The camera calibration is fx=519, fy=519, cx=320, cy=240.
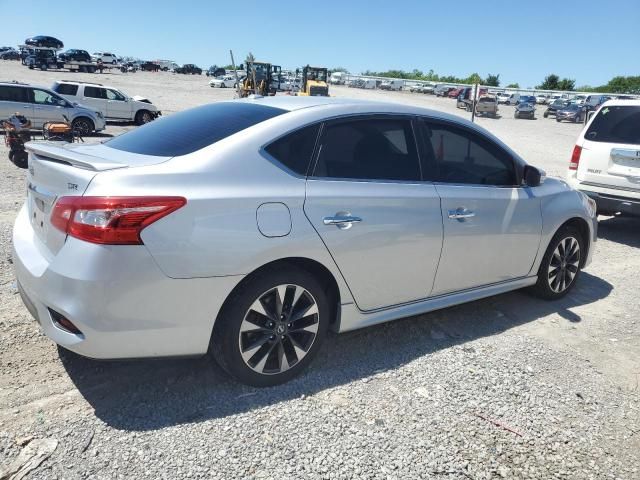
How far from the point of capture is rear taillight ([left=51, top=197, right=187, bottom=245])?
2455mm

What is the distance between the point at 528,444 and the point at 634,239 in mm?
6072

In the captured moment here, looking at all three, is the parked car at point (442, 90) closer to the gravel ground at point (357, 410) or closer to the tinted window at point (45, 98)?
the tinted window at point (45, 98)

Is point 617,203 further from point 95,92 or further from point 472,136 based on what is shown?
point 95,92

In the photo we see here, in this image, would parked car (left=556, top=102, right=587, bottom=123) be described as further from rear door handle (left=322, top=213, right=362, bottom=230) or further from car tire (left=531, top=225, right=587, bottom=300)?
rear door handle (left=322, top=213, right=362, bottom=230)

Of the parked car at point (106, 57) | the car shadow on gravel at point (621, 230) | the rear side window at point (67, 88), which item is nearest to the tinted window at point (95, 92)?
the rear side window at point (67, 88)

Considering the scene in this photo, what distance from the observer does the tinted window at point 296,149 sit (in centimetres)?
302

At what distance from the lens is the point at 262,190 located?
2842 mm

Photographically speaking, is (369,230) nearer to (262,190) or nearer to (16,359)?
(262,190)

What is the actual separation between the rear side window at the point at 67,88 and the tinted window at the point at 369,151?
19.5 meters

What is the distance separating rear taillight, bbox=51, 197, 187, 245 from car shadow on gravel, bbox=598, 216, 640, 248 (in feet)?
23.0

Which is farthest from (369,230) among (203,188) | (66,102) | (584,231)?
(66,102)

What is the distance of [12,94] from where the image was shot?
53.5ft

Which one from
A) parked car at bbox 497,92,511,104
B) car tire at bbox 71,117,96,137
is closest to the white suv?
car tire at bbox 71,117,96,137

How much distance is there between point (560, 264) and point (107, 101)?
1984 centimetres
